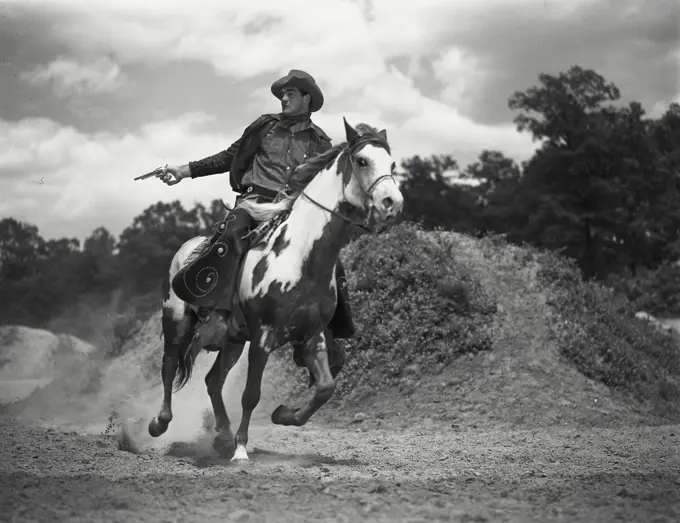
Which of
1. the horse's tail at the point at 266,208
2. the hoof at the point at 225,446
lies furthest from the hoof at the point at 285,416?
the horse's tail at the point at 266,208

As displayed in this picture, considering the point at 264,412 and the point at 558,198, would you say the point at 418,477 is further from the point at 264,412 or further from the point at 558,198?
the point at 558,198

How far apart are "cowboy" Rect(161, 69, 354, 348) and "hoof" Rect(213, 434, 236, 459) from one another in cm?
120

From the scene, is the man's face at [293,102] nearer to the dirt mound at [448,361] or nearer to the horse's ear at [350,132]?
the horse's ear at [350,132]

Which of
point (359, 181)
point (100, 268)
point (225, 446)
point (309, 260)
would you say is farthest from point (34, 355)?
point (359, 181)

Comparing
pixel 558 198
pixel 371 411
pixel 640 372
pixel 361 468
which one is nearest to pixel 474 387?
pixel 371 411

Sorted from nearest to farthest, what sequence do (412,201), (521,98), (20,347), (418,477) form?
(418,477)
(20,347)
(521,98)
(412,201)

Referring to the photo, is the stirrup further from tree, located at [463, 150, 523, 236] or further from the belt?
tree, located at [463, 150, 523, 236]

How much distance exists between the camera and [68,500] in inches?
215

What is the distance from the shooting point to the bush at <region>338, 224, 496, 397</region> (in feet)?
49.2

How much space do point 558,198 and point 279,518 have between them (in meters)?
28.3

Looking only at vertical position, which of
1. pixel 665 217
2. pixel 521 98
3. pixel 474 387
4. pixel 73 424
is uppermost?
pixel 521 98

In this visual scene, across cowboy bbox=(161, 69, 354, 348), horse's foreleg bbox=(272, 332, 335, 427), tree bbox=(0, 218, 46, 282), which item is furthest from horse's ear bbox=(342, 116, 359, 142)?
tree bbox=(0, 218, 46, 282)

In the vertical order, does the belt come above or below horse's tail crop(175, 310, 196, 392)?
above

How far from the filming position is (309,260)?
767cm
